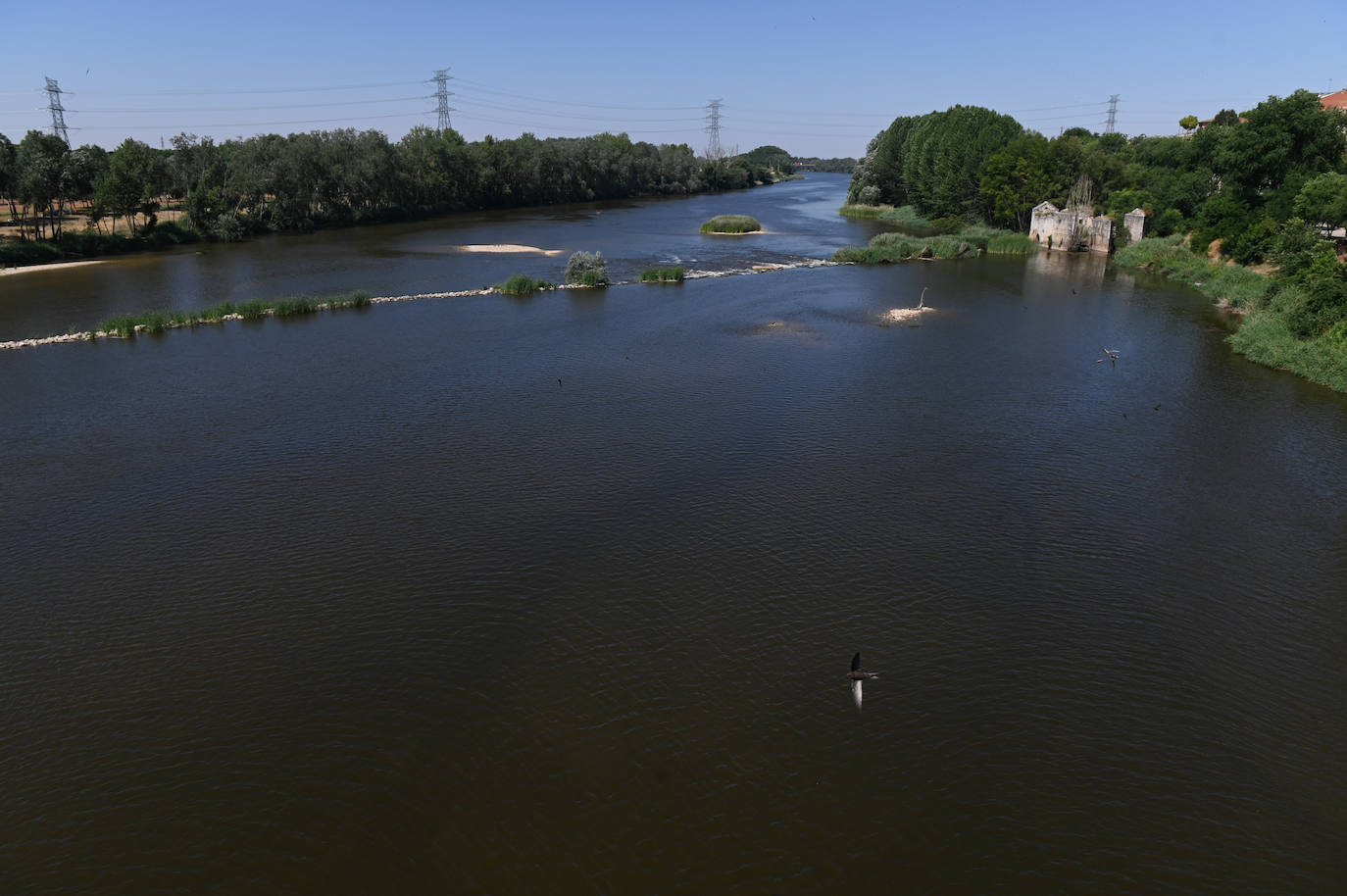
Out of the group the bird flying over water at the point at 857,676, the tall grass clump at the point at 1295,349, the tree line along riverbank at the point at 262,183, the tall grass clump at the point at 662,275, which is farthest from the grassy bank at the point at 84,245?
the tall grass clump at the point at 1295,349

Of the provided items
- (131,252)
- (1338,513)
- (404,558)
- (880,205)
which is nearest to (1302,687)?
(1338,513)

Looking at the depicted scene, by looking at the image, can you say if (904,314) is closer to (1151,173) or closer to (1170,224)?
(1170,224)

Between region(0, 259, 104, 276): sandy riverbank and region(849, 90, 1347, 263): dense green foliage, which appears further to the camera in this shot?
region(0, 259, 104, 276): sandy riverbank

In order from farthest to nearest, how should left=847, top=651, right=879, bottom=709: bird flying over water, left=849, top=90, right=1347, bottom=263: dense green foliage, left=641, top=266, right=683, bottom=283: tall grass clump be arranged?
left=641, top=266, right=683, bottom=283: tall grass clump
left=849, top=90, right=1347, bottom=263: dense green foliage
left=847, top=651, right=879, bottom=709: bird flying over water

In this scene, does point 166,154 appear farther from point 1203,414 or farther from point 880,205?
point 1203,414

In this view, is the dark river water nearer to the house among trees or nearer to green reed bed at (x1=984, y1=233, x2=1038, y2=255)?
green reed bed at (x1=984, y1=233, x2=1038, y2=255)

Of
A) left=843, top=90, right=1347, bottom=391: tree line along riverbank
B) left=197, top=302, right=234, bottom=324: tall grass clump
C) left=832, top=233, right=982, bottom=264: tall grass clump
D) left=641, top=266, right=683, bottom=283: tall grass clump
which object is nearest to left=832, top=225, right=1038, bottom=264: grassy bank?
left=832, top=233, right=982, bottom=264: tall grass clump

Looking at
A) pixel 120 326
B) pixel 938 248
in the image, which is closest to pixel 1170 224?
pixel 938 248
